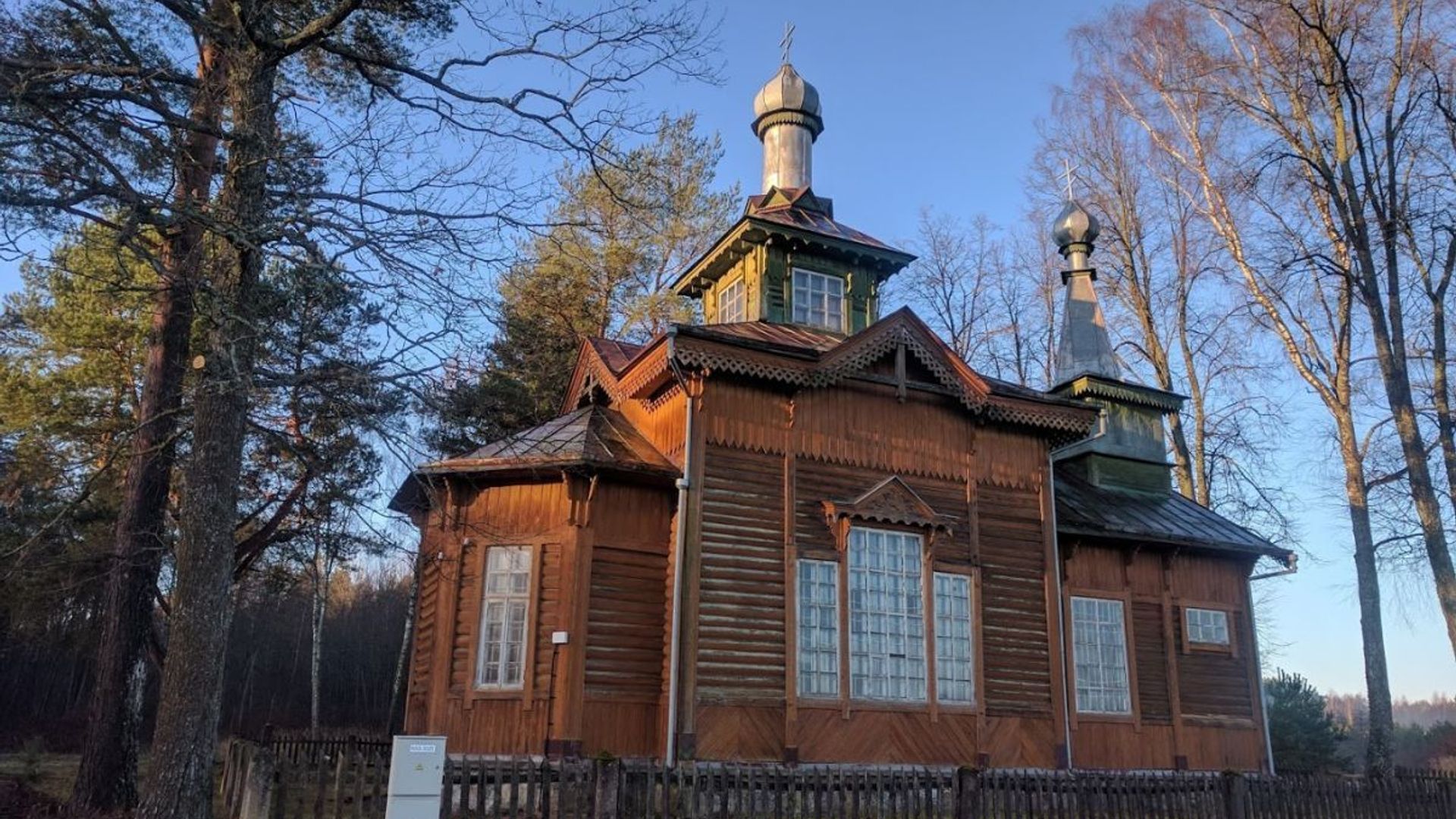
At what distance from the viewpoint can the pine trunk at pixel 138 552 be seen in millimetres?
11359

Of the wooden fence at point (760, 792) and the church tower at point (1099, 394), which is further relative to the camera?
the church tower at point (1099, 394)

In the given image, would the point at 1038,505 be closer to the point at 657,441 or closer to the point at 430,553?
the point at 657,441

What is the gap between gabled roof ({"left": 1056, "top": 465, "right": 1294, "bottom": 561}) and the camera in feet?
55.3

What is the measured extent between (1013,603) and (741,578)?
173 inches

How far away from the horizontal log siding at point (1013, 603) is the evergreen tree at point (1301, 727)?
52.2 feet

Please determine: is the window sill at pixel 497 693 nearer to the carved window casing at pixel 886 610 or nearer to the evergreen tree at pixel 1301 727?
the carved window casing at pixel 886 610

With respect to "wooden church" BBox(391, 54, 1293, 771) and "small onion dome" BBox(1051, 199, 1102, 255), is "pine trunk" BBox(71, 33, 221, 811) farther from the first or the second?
"small onion dome" BBox(1051, 199, 1102, 255)

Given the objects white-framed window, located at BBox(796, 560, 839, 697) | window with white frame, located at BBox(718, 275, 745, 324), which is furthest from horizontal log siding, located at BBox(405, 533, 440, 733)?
window with white frame, located at BBox(718, 275, 745, 324)

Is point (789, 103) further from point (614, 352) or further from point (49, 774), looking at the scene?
point (49, 774)

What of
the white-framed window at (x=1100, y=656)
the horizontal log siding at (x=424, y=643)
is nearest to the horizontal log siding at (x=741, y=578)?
the horizontal log siding at (x=424, y=643)

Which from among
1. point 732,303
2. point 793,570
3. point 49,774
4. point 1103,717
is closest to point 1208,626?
point 1103,717

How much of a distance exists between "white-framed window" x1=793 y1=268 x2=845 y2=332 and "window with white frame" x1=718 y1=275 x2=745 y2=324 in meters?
0.95

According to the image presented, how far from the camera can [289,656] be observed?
139ft

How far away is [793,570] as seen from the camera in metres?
13.1
